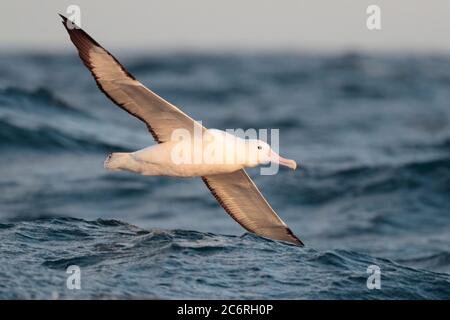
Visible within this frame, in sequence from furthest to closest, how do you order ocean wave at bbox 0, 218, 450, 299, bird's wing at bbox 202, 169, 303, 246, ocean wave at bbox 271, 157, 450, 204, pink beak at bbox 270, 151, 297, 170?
1. ocean wave at bbox 271, 157, 450, 204
2. bird's wing at bbox 202, 169, 303, 246
3. pink beak at bbox 270, 151, 297, 170
4. ocean wave at bbox 0, 218, 450, 299

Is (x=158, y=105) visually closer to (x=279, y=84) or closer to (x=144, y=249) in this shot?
(x=144, y=249)

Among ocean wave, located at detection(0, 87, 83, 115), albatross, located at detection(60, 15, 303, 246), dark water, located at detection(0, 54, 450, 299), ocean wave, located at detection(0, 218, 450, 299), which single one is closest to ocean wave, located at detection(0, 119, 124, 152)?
dark water, located at detection(0, 54, 450, 299)

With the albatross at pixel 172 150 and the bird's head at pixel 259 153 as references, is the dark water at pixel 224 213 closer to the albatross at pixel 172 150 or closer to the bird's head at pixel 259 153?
the albatross at pixel 172 150

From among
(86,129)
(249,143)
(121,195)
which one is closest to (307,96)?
(86,129)

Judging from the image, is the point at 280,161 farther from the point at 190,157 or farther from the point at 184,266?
the point at 184,266

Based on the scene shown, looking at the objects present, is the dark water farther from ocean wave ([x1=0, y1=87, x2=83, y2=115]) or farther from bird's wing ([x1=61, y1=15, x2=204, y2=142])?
bird's wing ([x1=61, y1=15, x2=204, y2=142])

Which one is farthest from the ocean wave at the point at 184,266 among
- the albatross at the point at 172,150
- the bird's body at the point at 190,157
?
the bird's body at the point at 190,157

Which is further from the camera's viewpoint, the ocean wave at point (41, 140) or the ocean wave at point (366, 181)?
the ocean wave at point (41, 140)
